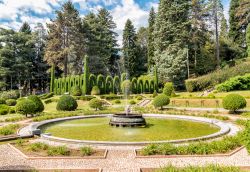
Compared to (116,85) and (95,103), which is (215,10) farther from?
(95,103)

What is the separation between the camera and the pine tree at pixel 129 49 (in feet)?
190

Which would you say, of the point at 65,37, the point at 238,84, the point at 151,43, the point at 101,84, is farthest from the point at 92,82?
the point at 151,43

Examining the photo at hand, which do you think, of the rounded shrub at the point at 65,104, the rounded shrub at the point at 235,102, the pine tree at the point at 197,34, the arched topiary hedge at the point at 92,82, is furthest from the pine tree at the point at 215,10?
the rounded shrub at the point at 65,104

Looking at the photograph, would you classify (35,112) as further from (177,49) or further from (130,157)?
(177,49)

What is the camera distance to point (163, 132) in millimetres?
14023

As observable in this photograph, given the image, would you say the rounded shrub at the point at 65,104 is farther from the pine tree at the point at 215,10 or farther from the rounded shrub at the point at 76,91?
the pine tree at the point at 215,10

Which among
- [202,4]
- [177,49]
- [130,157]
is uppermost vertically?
[202,4]

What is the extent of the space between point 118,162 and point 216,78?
3223 cm

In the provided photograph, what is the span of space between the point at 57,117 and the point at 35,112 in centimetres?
216

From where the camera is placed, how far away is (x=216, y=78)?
37.6 meters

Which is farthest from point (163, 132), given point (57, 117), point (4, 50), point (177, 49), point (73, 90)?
point (4, 50)

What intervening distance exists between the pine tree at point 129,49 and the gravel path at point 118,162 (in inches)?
1928

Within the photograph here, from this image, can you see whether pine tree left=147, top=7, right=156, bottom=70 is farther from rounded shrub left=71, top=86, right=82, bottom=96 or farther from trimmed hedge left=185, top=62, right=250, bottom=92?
rounded shrub left=71, top=86, right=82, bottom=96


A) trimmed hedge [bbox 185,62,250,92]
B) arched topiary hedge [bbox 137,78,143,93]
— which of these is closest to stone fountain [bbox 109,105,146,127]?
trimmed hedge [bbox 185,62,250,92]
